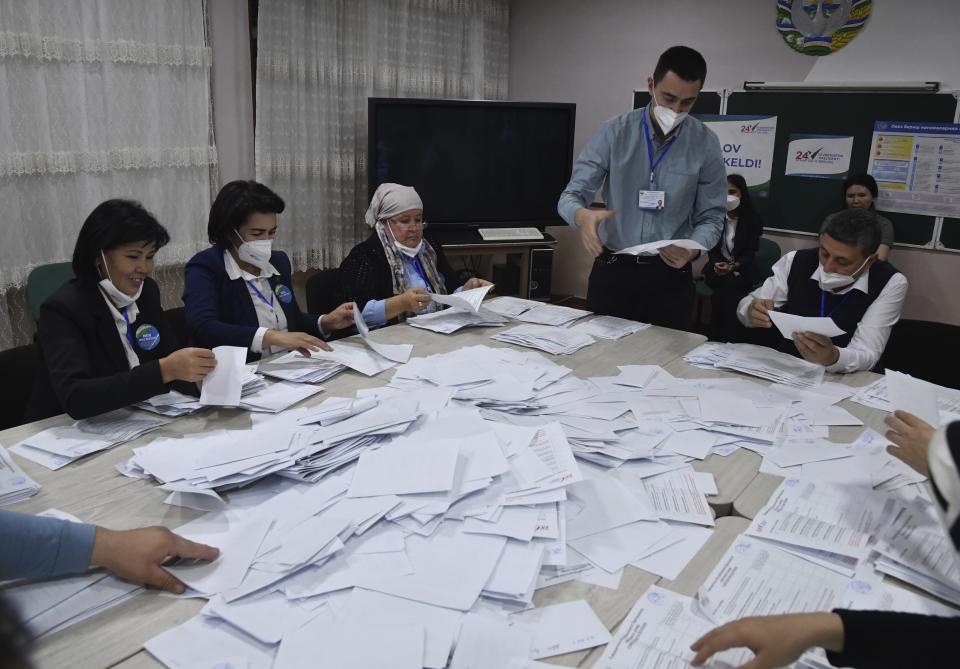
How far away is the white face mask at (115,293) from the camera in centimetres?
185

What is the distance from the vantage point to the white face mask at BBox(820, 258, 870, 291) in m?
2.33

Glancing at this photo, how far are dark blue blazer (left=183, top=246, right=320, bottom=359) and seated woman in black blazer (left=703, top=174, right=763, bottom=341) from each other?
3035 mm

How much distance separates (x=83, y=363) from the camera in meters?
1.69

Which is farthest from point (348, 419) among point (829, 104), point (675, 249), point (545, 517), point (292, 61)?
point (829, 104)

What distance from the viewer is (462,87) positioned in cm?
529

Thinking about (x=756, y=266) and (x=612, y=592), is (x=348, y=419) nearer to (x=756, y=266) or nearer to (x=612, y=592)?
(x=612, y=592)

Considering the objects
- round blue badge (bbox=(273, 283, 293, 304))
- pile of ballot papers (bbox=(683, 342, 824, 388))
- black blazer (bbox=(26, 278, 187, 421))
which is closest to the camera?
black blazer (bbox=(26, 278, 187, 421))

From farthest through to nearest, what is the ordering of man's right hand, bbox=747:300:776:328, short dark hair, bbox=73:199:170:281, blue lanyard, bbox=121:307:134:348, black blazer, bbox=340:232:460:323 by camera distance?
black blazer, bbox=340:232:460:323
man's right hand, bbox=747:300:776:328
blue lanyard, bbox=121:307:134:348
short dark hair, bbox=73:199:170:281

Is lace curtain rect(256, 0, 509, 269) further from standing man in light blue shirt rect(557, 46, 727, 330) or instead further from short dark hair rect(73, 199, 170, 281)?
short dark hair rect(73, 199, 170, 281)

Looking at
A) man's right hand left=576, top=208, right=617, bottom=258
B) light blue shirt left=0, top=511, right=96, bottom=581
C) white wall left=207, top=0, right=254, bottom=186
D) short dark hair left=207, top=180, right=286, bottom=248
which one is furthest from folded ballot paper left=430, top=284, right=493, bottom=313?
Answer: white wall left=207, top=0, right=254, bottom=186

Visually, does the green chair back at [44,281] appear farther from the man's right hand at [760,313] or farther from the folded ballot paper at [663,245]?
the man's right hand at [760,313]

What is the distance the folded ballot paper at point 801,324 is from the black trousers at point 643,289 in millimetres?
667

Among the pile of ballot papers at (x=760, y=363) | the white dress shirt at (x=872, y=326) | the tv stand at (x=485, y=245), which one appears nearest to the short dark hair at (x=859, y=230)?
the white dress shirt at (x=872, y=326)

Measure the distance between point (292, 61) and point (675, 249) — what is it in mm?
2764
